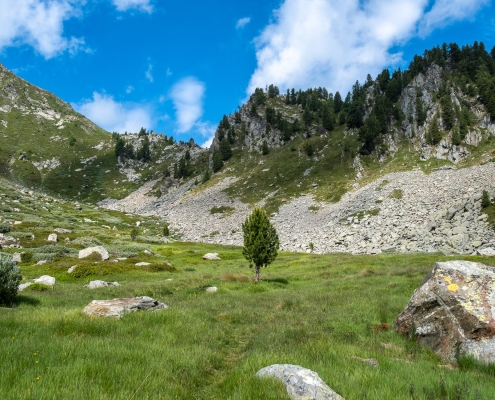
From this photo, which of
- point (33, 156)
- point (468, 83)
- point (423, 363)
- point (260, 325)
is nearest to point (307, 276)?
point (260, 325)

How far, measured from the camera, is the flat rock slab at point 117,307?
32.8 ft

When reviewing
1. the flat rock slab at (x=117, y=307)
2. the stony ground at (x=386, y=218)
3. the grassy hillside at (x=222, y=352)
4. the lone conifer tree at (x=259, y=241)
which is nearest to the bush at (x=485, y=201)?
the stony ground at (x=386, y=218)

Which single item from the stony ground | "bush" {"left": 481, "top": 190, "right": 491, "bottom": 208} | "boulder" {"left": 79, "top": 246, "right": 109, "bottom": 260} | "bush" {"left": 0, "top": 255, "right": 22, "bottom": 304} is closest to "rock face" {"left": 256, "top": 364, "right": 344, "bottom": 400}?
"bush" {"left": 0, "top": 255, "right": 22, "bottom": 304}

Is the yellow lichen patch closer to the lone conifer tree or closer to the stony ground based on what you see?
the lone conifer tree

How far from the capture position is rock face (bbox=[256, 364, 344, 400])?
4645mm

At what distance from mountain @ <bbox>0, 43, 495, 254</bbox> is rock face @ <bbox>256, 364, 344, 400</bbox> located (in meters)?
40.0

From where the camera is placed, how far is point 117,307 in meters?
10.7

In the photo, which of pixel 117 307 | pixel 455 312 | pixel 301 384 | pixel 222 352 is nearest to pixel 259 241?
pixel 117 307

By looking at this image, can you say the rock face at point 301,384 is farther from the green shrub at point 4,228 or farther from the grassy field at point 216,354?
the green shrub at point 4,228

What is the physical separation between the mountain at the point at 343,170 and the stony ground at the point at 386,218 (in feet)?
0.88

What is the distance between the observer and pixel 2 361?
519 cm

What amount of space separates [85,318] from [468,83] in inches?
5170

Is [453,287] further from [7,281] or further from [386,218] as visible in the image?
[386,218]

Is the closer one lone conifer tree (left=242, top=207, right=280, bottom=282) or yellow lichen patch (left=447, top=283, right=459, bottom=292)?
yellow lichen patch (left=447, top=283, right=459, bottom=292)
